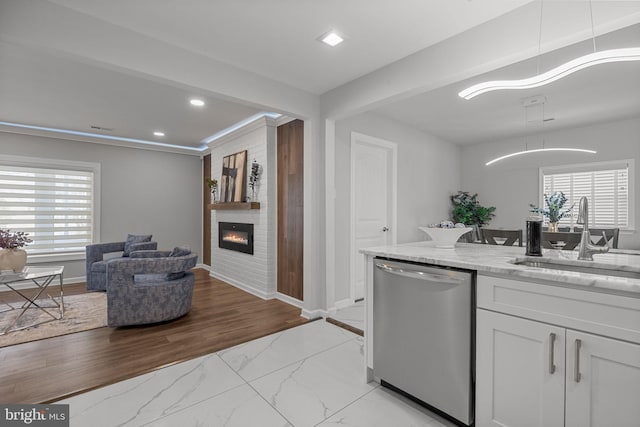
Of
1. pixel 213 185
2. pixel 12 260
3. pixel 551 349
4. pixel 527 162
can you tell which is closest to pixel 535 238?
pixel 551 349

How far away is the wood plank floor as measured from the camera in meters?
2.18

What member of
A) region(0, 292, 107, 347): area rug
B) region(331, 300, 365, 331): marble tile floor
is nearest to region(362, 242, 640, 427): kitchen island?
region(331, 300, 365, 331): marble tile floor

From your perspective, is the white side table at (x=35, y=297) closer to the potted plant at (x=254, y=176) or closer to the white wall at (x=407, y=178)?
the potted plant at (x=254, y=176)

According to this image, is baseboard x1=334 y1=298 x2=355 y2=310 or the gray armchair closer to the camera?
baseboard x1=334 y1=298 x2=355 y2=310

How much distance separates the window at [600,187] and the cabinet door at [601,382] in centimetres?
425

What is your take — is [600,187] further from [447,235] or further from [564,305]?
[564,305]

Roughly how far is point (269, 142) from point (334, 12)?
2402mm

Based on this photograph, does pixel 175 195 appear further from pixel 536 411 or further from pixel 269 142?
pixel 536 411

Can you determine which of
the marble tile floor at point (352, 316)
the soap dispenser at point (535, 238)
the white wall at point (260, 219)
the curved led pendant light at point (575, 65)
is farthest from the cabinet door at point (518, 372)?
the white wall at point (260, 219)

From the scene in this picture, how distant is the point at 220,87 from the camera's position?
9.21ft

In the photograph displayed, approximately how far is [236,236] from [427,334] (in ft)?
12.9

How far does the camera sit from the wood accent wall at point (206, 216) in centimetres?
669

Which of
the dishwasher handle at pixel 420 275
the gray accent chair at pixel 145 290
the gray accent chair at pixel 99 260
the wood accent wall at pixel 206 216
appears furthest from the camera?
the wood accent wall at pixel 206 216

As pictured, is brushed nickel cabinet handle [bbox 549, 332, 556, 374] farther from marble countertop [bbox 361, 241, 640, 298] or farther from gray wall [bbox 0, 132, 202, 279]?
gray wall [bbox 0, 132, 202, 279]
